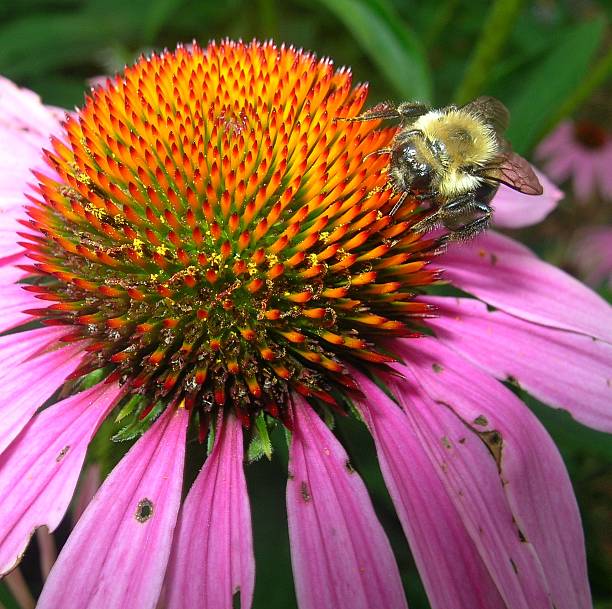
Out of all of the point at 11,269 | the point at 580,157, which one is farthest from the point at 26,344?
the point at 580,157

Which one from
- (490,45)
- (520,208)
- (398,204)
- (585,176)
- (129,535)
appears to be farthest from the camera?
(585,176)

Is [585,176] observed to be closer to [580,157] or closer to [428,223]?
[580,157]

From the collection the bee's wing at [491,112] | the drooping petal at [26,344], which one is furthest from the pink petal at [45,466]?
the bee's wing at [491,112]

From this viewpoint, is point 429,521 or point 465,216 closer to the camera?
Result: point 429,521

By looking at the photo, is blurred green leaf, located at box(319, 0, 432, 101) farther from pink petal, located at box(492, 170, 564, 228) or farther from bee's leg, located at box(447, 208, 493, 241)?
bee's leg, located at box(447, 208, 493, 241)

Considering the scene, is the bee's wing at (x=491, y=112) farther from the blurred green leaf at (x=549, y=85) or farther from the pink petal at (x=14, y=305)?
the pink petal at (x=14, y=305)
